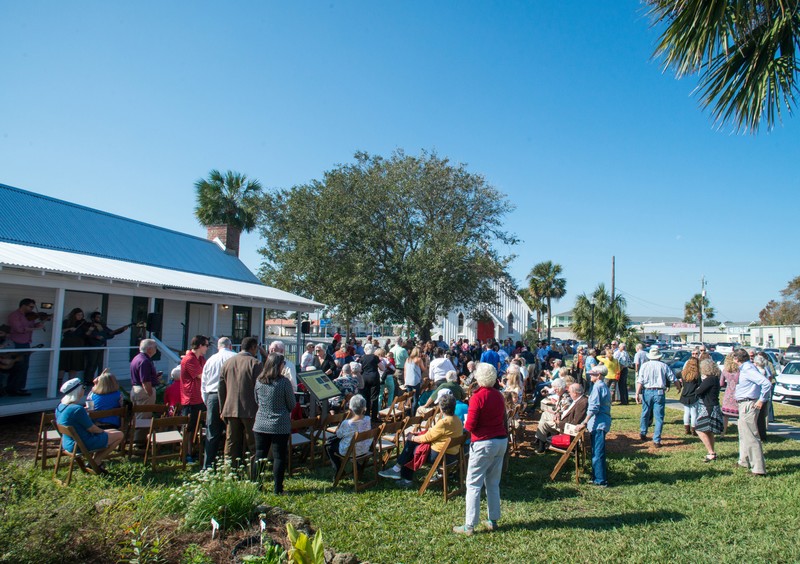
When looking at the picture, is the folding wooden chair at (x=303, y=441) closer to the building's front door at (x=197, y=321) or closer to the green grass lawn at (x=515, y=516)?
the green grass lawn at (x=515, y=516)

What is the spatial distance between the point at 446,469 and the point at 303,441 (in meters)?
2.12

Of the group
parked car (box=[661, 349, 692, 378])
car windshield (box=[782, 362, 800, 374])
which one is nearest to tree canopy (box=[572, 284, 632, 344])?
parked car (box=[661, 349, 692, 378])

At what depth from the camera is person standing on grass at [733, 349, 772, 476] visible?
665 cm

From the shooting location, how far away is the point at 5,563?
306 cm

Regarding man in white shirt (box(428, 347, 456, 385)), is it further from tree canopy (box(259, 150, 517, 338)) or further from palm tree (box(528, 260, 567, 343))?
palm tree (box(528, 260, 567, 343))

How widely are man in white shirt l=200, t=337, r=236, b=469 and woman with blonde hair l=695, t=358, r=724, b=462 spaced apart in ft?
23.0

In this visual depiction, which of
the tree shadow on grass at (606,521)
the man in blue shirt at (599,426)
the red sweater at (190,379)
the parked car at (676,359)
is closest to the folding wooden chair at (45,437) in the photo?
the red sweater at (190,379)

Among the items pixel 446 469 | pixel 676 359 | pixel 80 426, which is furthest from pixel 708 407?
pixel 676 359

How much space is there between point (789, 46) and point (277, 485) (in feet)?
→ 23.2

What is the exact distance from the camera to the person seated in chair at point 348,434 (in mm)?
6199

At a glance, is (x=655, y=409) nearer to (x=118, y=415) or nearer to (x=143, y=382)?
(x=143, y=382)

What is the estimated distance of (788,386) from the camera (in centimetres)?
1518

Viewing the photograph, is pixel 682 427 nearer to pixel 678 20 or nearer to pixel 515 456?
pixel 515 456

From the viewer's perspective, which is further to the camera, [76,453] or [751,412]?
[751,412]
